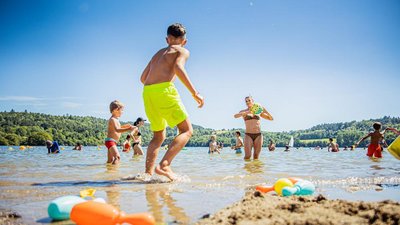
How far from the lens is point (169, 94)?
460 cm

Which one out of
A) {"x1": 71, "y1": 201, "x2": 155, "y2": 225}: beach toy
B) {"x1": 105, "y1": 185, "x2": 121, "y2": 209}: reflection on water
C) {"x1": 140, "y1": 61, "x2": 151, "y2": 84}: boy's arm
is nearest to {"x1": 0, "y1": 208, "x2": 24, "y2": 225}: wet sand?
{"x1": 71, "y1": 201, "x2": 155, "y2": 225}: beach toy

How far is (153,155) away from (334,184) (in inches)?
103

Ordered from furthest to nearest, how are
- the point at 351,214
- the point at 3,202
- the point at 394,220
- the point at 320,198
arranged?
the point at 3,202 < the point at 320,198 < the point at 351,214 < the point at 394,220

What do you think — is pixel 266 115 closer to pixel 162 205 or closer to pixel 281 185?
pixel 281 185

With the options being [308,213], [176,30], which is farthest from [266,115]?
[308,213]

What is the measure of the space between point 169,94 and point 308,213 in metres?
2.98

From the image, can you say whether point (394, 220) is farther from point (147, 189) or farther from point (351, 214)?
point (147, 189)

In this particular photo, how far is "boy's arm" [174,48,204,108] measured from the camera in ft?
15.0

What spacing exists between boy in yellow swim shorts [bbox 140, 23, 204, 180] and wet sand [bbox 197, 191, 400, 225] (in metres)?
2.32

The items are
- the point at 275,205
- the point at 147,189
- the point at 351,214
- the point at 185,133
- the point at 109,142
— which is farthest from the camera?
the point at 109,142

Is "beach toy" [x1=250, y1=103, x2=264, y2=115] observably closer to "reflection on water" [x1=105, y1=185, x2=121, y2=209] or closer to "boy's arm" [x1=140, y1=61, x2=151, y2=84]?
"boy's arm" [x1=140, y1=61, x2=151, y2=84]

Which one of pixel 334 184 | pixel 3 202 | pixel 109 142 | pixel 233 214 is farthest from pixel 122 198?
pixel 109 142

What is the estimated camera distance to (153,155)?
4.82 metres

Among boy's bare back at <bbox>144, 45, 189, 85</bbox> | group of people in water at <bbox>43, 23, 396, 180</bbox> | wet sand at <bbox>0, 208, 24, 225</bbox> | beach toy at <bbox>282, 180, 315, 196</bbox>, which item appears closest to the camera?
wet sand at <bbox>0, 208, 24, 225</bbox>
